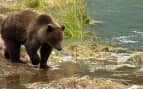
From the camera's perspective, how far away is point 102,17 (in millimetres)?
20609

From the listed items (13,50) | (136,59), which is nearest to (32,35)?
(13,50)

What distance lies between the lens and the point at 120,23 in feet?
61.9

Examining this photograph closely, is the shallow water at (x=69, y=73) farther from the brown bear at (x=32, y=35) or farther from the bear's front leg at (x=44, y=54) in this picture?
the brown bear at (x=32, y=35)

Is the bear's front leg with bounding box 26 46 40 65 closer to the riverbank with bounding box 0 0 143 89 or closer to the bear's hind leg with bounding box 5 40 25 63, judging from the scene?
the riverbank with bounding box 0 0 143 89

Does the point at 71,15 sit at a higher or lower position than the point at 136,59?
higher

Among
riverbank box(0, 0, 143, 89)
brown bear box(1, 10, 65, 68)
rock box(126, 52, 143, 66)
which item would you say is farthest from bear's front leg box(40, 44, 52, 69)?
rock box(126, 52, 143, 66)

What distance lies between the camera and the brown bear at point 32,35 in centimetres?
905

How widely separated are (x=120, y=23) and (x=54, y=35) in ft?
33.0

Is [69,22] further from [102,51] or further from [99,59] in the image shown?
[99,59]

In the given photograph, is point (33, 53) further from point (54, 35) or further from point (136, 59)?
point (136, 59)

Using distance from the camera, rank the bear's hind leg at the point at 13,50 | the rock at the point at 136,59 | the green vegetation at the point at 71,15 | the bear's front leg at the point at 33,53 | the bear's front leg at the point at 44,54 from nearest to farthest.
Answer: the bear's front leg at the point at 33,53, the bear's front leg at the point at 44,54, the bear's hind leg at the point at 13,50, the rock at the point at 136,59, the green vegetation at the point at 71,15

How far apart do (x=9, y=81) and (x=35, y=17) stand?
1705mm

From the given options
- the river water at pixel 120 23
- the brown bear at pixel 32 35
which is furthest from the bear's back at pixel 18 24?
the river water at pixel 120 23

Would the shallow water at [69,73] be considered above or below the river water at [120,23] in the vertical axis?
above
